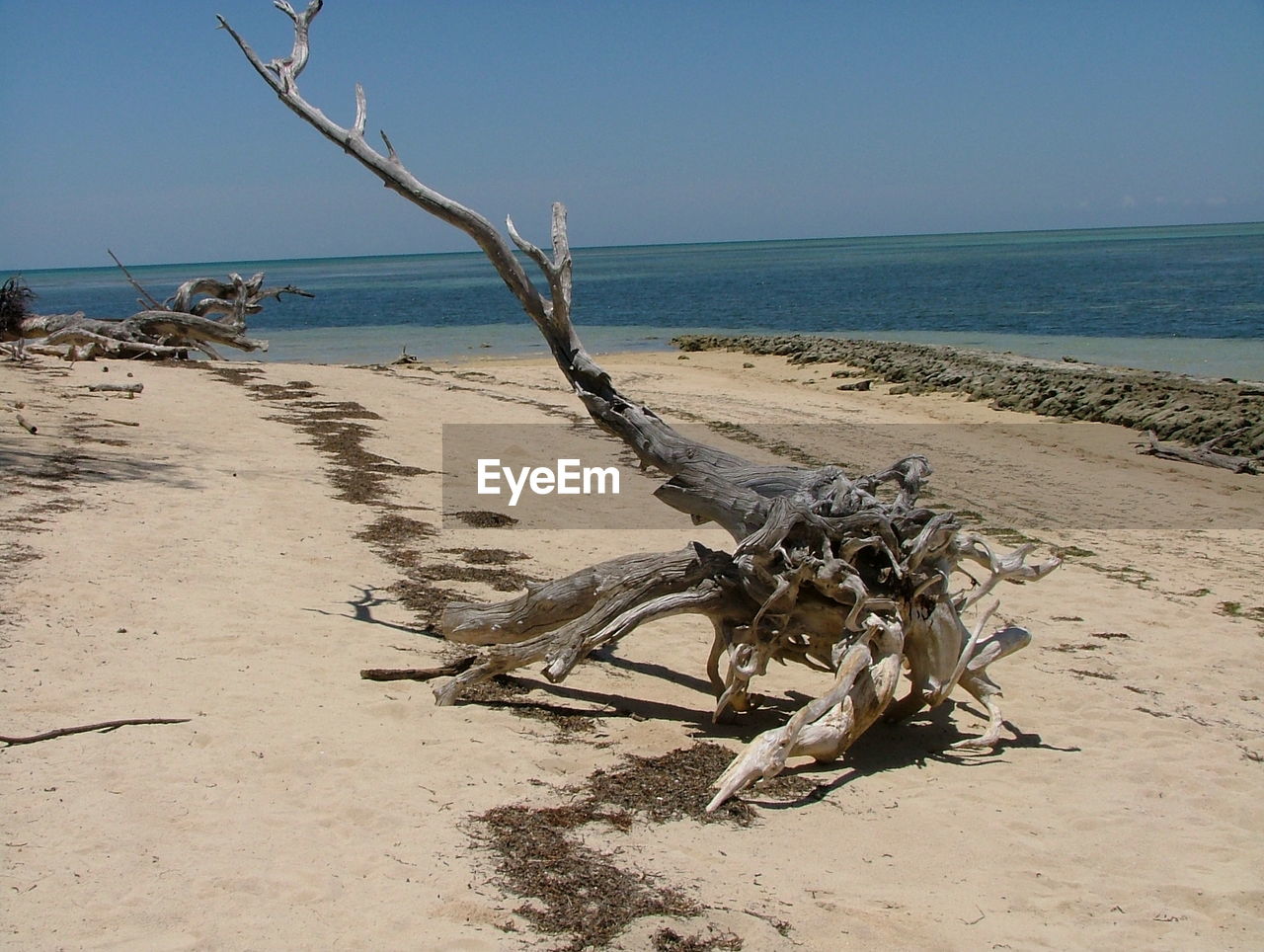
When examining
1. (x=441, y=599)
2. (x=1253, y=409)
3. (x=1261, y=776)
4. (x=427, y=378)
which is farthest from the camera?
(x=427, y=378)

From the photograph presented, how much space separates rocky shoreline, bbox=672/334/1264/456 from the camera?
14453mm

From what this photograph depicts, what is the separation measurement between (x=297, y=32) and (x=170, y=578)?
3.20 m

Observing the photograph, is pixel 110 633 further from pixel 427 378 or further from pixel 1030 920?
pixel 427 378

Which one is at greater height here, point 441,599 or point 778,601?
point 778,601

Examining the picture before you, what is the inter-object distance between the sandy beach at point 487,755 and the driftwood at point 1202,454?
3.57 meters

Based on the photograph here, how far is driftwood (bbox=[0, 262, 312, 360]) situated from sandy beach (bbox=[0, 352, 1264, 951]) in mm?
8630

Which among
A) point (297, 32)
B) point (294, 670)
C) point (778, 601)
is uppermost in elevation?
point (297, 32)

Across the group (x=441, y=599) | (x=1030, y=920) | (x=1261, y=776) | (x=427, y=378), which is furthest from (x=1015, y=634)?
(x=427, y=378)

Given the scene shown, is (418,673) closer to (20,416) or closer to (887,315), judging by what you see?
(20,416)

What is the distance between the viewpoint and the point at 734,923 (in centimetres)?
339

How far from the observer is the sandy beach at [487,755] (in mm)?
3406

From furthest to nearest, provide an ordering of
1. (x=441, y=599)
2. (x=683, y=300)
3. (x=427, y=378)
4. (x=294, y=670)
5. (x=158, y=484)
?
1. (x=683, y=300)
2. (x=427, y=378)
3. (x=158, y=484)
4. (x=441, y=599)
5. (x=294, y=670)

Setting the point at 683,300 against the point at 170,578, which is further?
the point at 683,300

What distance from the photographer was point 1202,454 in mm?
13203
